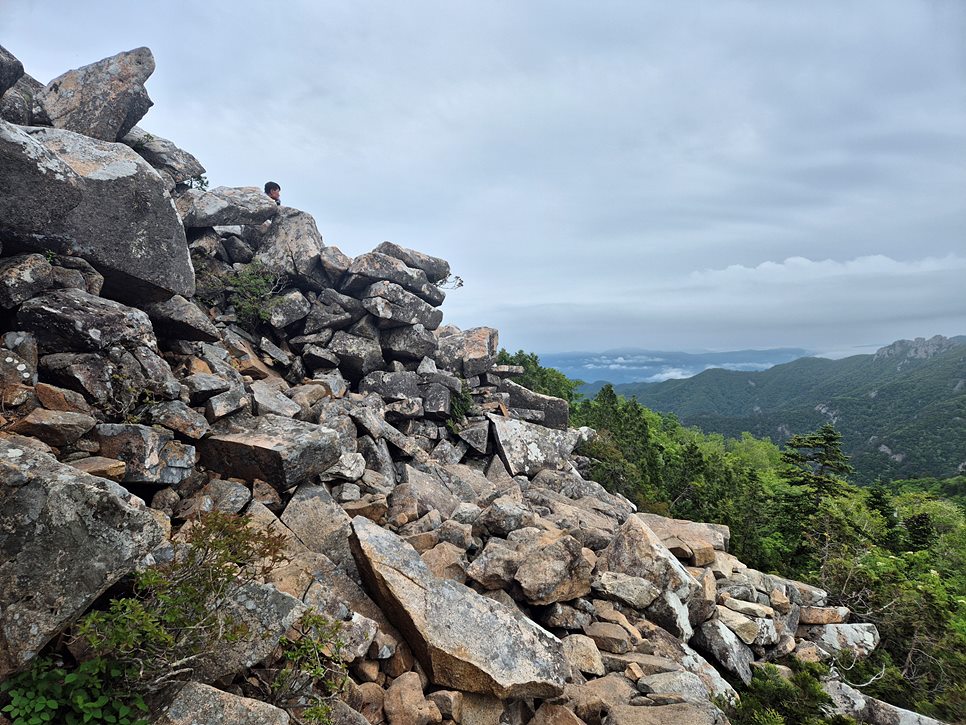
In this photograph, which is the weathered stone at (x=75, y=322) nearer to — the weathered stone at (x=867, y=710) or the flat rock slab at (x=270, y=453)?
the flat rock slab at (x=270, y=453)

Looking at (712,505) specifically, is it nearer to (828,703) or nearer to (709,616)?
(709,616)

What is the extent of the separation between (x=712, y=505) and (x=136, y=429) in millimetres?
29851

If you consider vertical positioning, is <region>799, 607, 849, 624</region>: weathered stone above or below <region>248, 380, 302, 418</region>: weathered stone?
below

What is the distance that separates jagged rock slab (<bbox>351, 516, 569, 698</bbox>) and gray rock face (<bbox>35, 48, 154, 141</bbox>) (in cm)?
2112

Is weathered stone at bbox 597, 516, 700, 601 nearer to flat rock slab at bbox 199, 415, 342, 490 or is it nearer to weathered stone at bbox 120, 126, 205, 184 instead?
flat rock slab at bbox 199, 415, 342, 490

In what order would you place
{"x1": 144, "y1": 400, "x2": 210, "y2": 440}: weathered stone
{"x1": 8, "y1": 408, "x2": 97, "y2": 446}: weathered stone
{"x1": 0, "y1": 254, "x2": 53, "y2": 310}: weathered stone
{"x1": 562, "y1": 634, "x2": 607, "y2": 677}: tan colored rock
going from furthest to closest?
{"x1": 144, "y1": 400, "x2": 210, "y2": 440}: weathered stone
{"x1": 0, "y1": 254, "x2": 53, "y2": 310}: weathered stone
{"x1": 562, "y1": 634, "x2": 607, "y2": 677}: tan colored rock
{"x1": 8, "y1": 408, "x2": 97, "y2": 446}: weathered stone

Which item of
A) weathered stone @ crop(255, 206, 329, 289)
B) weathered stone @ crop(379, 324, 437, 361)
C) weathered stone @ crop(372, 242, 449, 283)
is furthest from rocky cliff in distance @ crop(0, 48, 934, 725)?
weathered stone @ crop(372, 242, 449, 283)

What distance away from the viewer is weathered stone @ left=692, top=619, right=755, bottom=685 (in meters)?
11.8

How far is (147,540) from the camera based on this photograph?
23.2ft

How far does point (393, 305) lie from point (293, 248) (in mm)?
6085

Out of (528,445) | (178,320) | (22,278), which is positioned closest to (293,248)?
(178,320)

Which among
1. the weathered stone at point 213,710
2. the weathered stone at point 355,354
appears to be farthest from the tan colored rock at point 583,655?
the weathered stone at point 355,354

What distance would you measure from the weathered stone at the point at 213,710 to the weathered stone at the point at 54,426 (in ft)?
21.5

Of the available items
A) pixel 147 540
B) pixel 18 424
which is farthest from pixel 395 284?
pixel 147 540
